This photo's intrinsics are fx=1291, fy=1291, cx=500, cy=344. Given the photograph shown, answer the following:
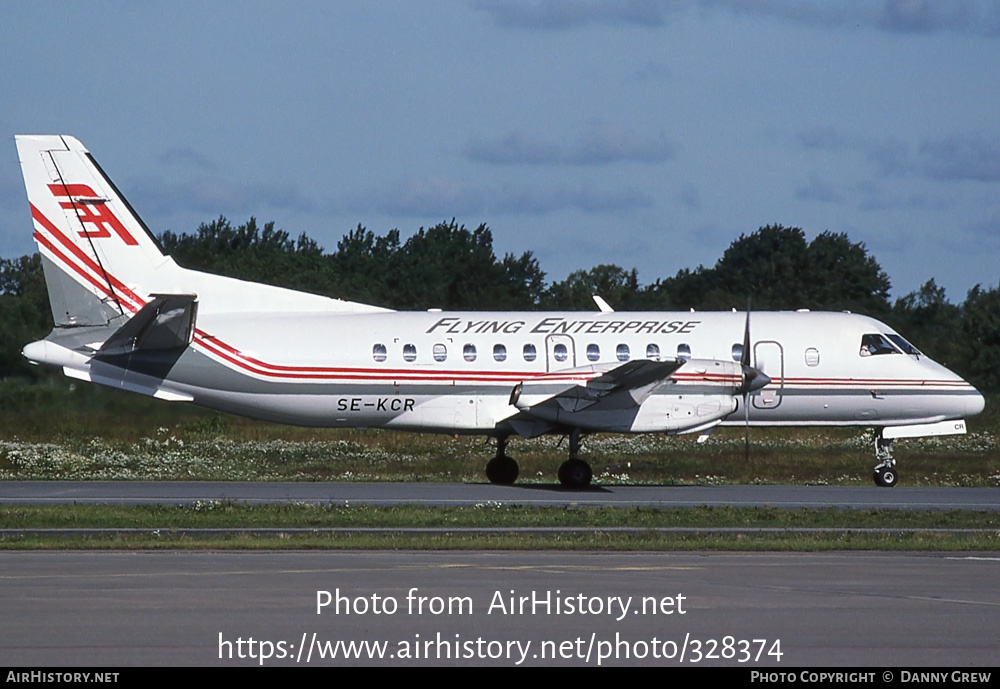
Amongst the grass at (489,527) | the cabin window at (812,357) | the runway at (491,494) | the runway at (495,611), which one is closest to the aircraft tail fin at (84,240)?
the runway at (491,494)

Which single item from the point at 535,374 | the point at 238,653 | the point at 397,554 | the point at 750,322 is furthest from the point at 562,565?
the point at 750,322

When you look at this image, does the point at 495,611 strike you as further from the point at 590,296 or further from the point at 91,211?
the point at 590,296

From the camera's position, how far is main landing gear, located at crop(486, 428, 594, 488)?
27297 millimetres

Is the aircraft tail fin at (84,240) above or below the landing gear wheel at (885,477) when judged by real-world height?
above

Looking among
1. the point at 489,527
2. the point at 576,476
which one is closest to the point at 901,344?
the point at 576,476

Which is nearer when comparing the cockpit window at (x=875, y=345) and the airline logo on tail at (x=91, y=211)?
the airline logo on tail at (x=91, y=211)

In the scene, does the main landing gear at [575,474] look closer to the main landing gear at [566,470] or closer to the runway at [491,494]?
the main landing gear at [566,470]

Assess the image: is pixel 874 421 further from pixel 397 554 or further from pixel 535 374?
pixel 397 554

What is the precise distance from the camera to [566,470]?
1078 inches

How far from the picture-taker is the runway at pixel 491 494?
77.7 ft

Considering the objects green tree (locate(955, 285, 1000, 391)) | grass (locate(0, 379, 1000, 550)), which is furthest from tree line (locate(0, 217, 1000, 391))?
grass (locate(0, 379, 1000, 550))

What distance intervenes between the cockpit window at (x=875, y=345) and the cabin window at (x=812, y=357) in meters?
1.10
